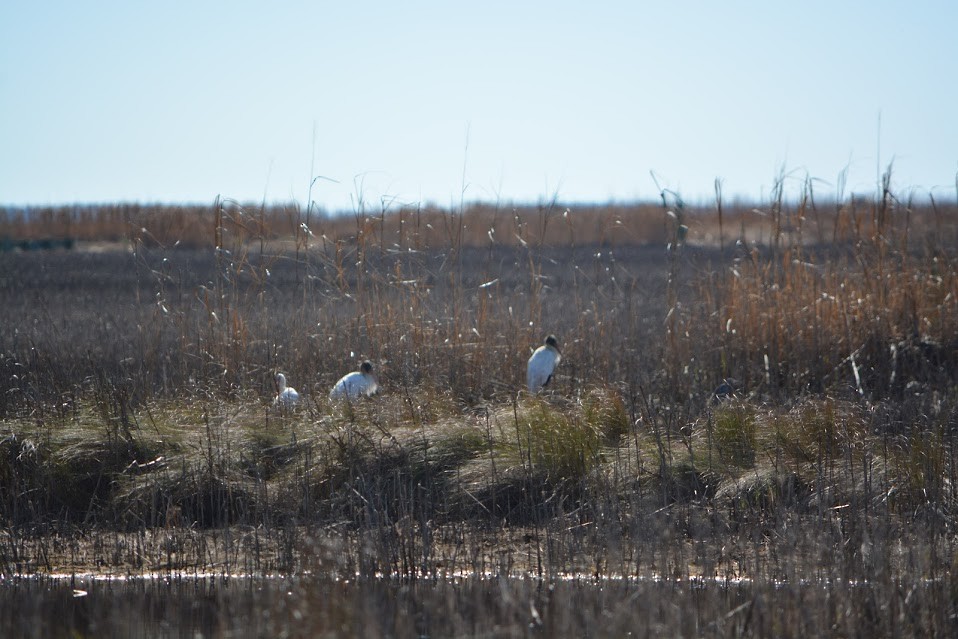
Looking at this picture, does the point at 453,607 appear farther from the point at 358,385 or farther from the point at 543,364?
the point at 543,364

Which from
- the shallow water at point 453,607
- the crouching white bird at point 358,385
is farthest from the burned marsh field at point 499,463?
the crouching white bird at point 358,385

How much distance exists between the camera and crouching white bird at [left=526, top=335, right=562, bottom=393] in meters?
7.04

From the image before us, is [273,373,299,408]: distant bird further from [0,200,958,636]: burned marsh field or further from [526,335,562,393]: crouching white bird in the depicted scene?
[526,335,562,393]: crouching white bird

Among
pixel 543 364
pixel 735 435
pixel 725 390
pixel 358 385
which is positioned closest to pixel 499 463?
pixel 735 435

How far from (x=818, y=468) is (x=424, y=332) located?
3509mm

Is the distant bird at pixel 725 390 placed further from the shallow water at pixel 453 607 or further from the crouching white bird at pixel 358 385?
the shallow water at pixel 453 607

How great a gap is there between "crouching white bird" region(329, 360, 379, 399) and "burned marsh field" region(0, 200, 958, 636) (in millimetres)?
147

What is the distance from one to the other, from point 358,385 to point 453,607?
3.33 meters

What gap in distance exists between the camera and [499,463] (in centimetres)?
532

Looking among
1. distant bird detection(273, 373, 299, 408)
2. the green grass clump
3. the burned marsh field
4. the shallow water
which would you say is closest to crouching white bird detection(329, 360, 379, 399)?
the burned marsh field

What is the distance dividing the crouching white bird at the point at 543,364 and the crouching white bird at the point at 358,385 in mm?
1215

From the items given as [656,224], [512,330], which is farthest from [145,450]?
[656,224]

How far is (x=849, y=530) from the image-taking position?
168 inches

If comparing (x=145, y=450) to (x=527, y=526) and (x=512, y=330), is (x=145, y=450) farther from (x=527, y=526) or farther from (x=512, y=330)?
(x=512, y=330)
